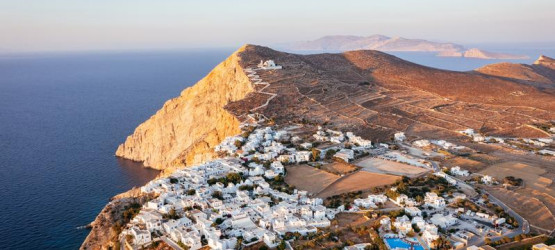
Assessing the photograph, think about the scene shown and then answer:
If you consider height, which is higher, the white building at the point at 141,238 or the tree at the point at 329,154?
the tree at the point at 329,154

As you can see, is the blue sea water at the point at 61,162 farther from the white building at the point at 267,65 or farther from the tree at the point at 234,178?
the white building at the point at 267,65

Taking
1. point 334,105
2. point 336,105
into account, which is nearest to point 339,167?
point 334,105

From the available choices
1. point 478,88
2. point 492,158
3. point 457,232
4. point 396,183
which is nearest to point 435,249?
point 457,232

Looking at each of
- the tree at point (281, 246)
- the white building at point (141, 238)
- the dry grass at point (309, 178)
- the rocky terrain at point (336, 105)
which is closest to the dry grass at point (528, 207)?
the rocky terrain at point (336, 105)

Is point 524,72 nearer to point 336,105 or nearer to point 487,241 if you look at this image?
point 336,105

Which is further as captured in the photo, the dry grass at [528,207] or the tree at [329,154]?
the tree at [329,154]

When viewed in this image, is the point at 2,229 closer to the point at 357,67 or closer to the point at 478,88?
the point at 357,67
